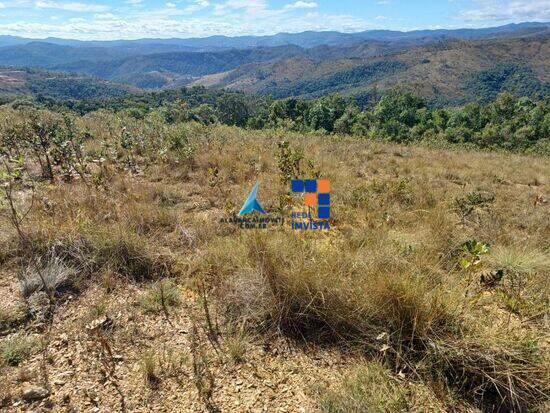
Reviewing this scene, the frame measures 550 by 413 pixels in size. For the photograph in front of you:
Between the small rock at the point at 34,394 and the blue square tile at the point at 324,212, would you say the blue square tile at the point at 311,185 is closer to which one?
the blue square tile at the point at 324,212

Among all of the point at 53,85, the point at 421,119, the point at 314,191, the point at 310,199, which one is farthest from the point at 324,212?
the point at 53,85

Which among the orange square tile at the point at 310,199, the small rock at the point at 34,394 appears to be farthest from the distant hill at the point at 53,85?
the small rock at the point at 34,394

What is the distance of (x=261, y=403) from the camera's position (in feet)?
6.01

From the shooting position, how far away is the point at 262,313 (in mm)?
2334

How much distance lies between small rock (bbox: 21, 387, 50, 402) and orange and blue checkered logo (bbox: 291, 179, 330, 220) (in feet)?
10.2

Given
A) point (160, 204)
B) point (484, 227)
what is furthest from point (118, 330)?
point (484, 227)

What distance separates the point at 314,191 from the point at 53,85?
16472 centimetres

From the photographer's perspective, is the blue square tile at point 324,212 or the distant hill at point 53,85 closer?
the blue square tile at point 324,212

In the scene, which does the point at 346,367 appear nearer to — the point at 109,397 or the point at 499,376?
the point at 499,376

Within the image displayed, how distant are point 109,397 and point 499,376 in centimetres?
209

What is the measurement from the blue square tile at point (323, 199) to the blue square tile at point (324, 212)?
24 centimetres

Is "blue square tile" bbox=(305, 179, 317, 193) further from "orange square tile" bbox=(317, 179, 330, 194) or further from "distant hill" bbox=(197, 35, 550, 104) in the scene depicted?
"distant hill" bbox=(197, 35, 550, 104)

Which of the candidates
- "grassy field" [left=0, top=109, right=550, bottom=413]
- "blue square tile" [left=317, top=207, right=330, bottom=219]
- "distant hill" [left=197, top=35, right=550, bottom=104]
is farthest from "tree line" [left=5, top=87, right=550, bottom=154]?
"distant hill" [left=197, top=35, right=550, bottom=104]

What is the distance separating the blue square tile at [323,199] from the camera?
453 cm
